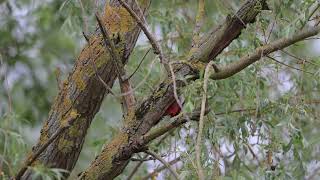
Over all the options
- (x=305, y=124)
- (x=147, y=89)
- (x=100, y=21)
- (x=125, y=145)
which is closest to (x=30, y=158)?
(x=125, y=145)

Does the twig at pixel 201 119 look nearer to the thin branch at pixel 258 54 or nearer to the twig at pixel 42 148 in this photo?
the thin branch at pixel 258 54

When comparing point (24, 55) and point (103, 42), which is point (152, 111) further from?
point (24, 55)

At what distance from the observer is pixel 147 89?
8.67 feet

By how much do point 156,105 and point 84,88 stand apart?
0.88 feet

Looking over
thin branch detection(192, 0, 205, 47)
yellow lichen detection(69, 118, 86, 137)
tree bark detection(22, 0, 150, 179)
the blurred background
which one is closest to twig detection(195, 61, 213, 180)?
the blurred background

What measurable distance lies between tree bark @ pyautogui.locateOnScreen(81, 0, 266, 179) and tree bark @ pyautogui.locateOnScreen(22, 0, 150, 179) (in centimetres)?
14

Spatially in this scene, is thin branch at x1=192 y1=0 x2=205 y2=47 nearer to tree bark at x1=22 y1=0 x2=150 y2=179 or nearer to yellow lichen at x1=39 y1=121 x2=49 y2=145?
tree bark at x1=22 y1=0 x2=150 y2=179

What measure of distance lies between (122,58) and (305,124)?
1207mm

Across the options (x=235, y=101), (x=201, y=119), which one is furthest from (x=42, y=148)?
(x=235, y=101)

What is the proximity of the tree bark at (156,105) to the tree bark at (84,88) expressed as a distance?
14 centimetres

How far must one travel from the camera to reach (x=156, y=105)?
2.03m

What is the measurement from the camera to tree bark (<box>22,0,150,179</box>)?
216 cm

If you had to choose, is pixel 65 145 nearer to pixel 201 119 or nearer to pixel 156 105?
pixel 156 105

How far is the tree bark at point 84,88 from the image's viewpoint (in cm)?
216
